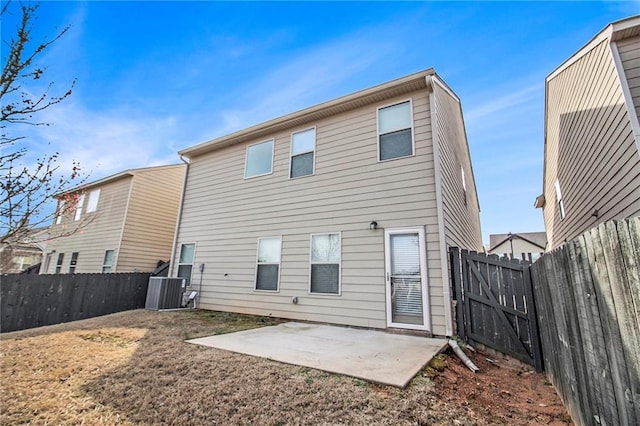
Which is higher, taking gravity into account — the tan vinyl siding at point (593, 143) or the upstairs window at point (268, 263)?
the tan vinyl siding at point (593, 143)

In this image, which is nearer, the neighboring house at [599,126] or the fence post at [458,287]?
the neighboring house at [599,126]

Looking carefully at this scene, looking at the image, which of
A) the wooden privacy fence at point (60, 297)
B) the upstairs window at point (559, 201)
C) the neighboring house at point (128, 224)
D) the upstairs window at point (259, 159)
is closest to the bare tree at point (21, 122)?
the upstairs window at point (259, 159)

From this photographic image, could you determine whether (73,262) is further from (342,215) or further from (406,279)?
(406,279)

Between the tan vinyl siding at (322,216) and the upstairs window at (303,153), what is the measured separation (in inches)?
6.8

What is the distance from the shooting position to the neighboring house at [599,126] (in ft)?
14.5

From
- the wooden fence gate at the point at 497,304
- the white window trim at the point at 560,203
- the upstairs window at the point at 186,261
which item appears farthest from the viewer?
the upstairs window at the point at 186,261

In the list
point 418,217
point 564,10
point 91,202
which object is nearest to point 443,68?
point 564,10

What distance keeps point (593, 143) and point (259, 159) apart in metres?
7.76

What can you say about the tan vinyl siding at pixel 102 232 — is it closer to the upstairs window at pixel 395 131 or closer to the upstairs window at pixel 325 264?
the upstairs window at pixel 325 264

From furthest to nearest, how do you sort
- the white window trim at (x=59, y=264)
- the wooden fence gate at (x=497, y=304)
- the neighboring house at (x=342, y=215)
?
the white window trim at (x=59, y=264) → the neighboring house at (x=342, y=215) → the wooden fence gate at (x=497, y=304)

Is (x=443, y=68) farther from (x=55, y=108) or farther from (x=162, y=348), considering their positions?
(x=162, y=348)

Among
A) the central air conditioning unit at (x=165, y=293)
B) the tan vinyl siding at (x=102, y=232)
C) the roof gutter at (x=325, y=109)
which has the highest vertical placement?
the roof gutter at (x=325, y=109)

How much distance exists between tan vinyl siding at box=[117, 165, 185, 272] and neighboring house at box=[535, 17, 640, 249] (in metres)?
14.6

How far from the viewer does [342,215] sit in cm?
658
